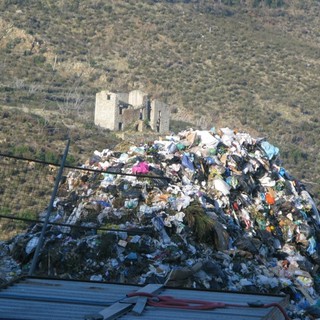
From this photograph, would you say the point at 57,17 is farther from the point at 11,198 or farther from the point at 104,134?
the point at 11,198

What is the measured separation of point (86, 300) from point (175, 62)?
55305mm

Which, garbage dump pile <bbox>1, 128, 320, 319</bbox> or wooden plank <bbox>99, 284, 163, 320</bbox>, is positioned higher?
wooden plank <bbox>99, 284, 163, 320</bbox>

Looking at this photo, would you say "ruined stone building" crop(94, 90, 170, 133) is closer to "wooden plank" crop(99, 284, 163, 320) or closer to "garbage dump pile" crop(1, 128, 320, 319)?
"garbage dump pile" crop(1, 128, 320, 319)

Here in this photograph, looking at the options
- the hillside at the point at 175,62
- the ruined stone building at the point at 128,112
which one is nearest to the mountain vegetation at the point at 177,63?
the hillside at the point at 175,62

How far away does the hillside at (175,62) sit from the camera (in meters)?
50.9

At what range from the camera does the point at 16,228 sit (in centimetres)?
1183

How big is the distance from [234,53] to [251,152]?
48.7 meters

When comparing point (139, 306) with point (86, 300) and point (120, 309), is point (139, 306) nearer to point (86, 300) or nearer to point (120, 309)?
point (120, 309)

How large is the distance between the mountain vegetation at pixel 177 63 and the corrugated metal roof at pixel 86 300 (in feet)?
112

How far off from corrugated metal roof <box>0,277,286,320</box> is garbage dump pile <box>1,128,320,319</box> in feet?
10.2

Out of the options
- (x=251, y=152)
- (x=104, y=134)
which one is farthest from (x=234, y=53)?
(x=251, y=152)

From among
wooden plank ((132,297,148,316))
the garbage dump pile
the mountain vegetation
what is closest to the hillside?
the mountain vegetation

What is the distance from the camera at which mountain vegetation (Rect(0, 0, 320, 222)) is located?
4978cm

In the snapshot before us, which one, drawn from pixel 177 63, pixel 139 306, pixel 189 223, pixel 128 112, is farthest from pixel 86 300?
pixel 177 63
